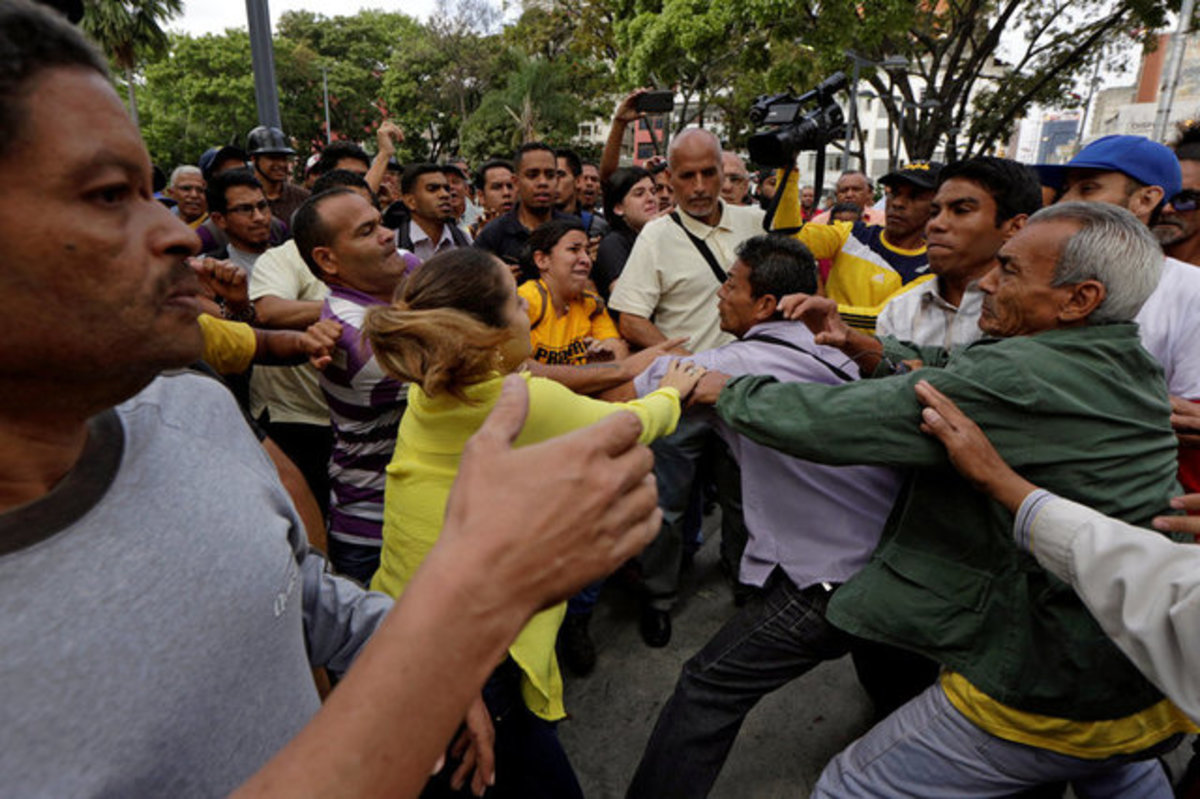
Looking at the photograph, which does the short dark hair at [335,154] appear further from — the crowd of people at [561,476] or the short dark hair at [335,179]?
the crowd of people at [561,476]

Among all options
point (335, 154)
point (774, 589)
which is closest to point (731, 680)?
point (774, 589)

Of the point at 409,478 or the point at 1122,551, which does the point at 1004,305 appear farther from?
the point at 409,478

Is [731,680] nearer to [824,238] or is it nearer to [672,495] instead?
[672,495]

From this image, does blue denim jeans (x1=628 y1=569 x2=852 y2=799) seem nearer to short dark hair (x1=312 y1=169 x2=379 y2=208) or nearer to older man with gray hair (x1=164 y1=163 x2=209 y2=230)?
short dark hair (x1=312 y1=169 x2=379 y2=208)

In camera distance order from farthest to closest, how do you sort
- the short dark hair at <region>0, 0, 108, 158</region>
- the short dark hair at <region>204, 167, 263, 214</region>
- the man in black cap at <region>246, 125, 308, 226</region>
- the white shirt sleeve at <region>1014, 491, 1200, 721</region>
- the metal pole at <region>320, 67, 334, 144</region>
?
1. the metal pole at <region>320, 67, 334, 144</region>
2. the man in black cap at <region>246, 125, 308, 226</region>
3. the short dark hair at <region>204, 167, 263, 214</region>
4. the white shirt sleeve at <region>1014, 491, 1200, 721</region>
5. the short dark hair at <region>0, 0, 108, 158</region>

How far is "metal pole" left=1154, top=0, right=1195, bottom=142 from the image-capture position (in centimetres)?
1122

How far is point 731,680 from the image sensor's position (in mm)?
2084

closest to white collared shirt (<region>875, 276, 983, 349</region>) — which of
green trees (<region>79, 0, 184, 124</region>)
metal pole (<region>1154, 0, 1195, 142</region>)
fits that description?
metal pole (<region>1154, 0, 1195, 142</region>)

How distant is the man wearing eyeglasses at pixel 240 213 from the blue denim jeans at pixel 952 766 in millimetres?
3610

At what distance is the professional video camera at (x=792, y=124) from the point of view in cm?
320

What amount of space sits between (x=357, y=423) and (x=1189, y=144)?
4.57 meters

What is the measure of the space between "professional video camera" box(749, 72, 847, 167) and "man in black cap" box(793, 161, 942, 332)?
0.49m

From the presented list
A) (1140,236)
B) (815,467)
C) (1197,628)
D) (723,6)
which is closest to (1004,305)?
(1140,236)

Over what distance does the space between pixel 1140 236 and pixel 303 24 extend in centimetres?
4756
